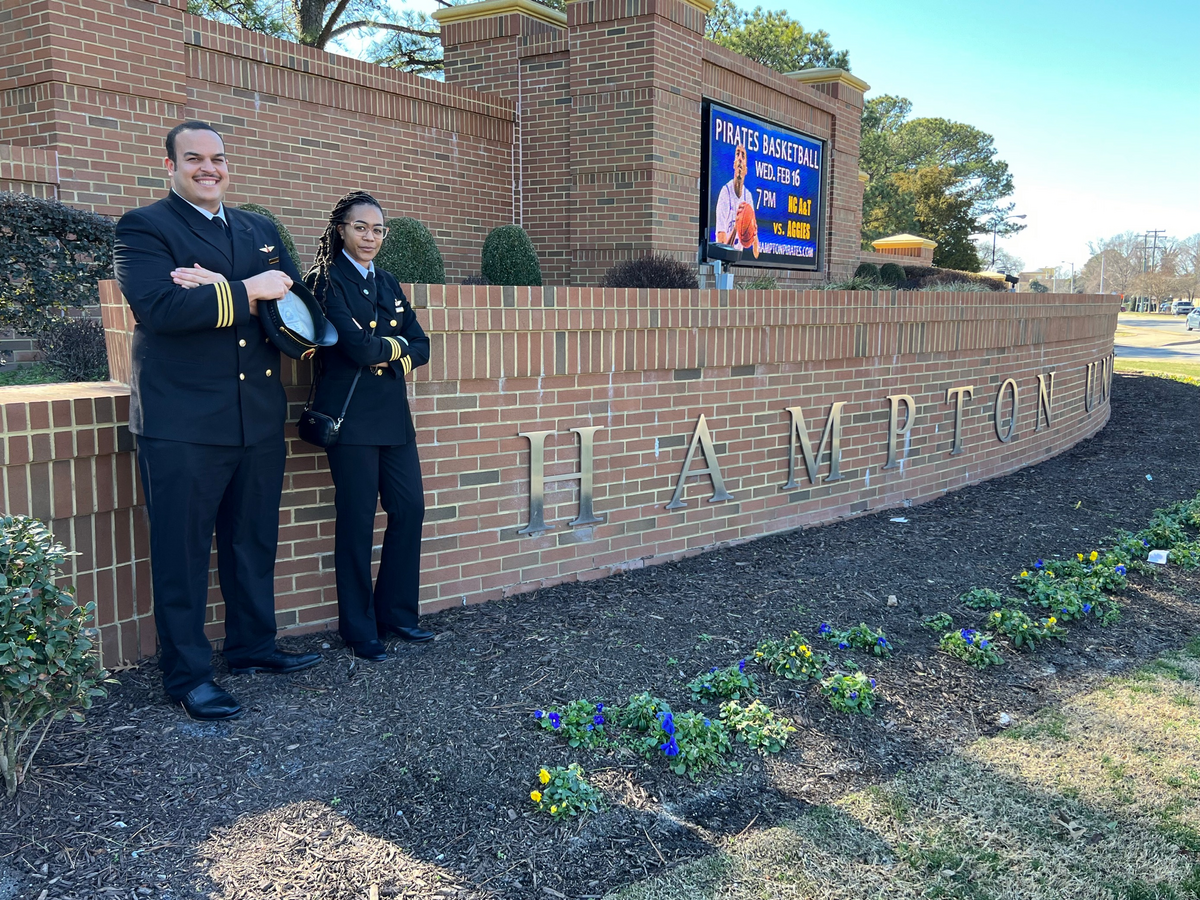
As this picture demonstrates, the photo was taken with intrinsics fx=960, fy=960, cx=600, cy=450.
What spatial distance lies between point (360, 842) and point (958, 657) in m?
2.73

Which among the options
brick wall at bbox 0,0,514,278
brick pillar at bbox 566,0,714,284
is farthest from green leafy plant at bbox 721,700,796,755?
brick pillar at bbox 566,0,714,284

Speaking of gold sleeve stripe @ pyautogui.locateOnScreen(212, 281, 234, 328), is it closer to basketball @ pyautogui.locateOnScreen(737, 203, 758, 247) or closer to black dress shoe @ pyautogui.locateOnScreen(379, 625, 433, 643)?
black dress shoe @ pyautogui.locateOnScreen(379, 625, 433, 643)

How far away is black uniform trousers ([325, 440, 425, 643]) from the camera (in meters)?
3.85

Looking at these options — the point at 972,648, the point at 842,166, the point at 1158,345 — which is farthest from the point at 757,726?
the point at 1158,345

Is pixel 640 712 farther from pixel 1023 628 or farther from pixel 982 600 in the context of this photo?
pixel 982 600

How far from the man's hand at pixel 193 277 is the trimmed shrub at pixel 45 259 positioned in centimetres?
300

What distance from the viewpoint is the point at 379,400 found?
12.5 feet

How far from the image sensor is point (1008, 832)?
2.92m

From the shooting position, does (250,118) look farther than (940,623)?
Yes

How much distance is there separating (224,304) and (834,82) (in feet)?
44.4

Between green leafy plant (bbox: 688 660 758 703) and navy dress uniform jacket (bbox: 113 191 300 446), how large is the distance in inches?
74.0

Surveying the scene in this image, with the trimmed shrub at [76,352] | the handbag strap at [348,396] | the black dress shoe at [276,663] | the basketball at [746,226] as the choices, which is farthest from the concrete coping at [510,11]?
the black dress shoe at [276,663]

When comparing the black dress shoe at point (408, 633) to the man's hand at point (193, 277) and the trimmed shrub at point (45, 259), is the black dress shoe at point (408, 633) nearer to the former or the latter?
the man's hand at point (193, 277)

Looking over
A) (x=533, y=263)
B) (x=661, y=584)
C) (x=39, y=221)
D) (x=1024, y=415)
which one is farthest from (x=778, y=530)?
(x=39, y=221)
